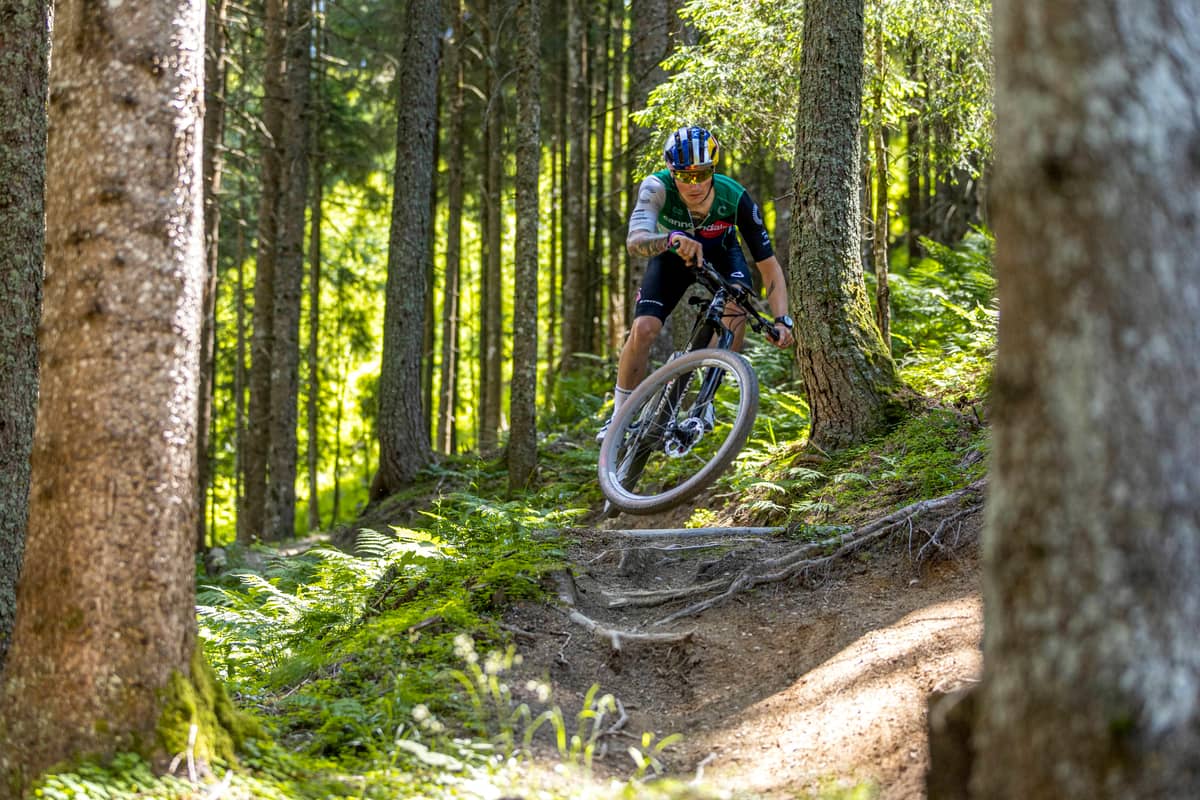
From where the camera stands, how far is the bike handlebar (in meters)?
7.11

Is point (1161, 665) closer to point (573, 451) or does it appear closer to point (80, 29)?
point (80, 29)

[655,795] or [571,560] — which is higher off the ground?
[571,560]

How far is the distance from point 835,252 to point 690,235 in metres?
1.55

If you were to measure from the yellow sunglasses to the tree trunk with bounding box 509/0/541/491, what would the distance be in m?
Answer: 3.92

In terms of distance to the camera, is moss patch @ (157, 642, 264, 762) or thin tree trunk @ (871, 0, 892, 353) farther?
thin tree trunk @ (871, 0, 892, 353)

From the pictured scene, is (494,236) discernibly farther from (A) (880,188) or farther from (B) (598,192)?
(A) (880,188)

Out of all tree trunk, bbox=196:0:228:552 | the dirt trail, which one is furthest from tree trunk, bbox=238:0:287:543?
the dirt trail

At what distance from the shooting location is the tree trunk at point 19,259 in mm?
5625

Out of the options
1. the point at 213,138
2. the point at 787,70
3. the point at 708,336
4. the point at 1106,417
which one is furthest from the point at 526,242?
the point at 1106,417

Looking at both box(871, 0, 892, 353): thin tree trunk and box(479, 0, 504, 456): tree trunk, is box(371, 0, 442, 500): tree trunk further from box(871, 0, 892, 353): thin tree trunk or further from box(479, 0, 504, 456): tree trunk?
box(871, 0, 892, 353): thin tree trunk

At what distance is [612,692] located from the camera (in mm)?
4824

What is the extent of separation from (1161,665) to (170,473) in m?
3.06

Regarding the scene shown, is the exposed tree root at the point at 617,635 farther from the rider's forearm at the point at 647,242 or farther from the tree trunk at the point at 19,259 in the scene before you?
the tree trunk at the point at 19,259

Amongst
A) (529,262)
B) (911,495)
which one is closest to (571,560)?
(911,495)
